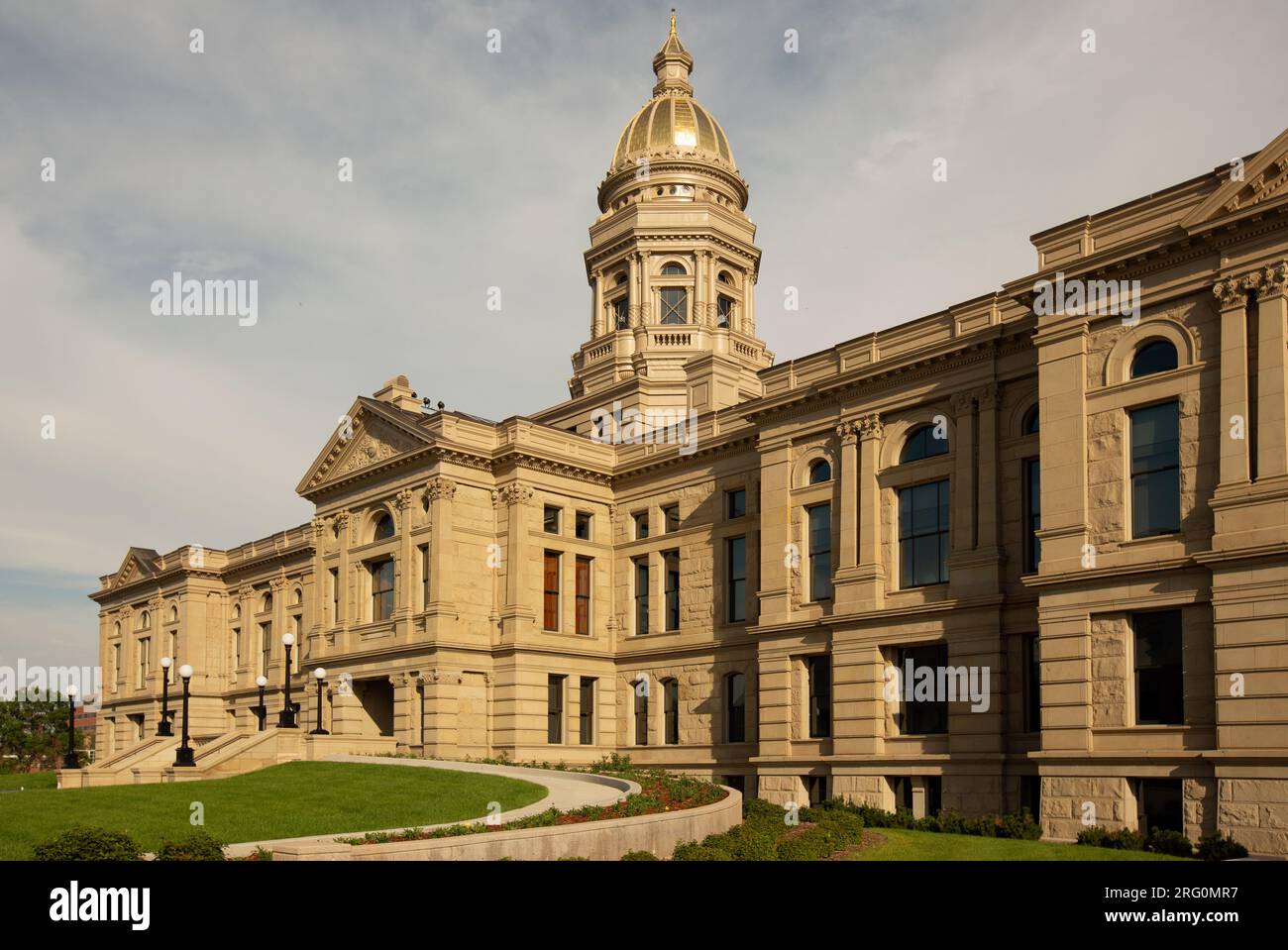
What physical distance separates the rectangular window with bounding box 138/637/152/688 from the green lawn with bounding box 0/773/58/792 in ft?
63.3

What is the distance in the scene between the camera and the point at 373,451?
2149 inches

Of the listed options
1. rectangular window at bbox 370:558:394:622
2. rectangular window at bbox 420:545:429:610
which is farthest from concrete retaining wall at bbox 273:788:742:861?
rectangular window at bbox 370:558:394:622

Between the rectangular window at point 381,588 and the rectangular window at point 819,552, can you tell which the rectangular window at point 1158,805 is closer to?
the rectangular window at point 819,552

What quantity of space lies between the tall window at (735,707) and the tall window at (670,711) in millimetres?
2784

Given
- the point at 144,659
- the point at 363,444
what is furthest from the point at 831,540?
the point at 144,659

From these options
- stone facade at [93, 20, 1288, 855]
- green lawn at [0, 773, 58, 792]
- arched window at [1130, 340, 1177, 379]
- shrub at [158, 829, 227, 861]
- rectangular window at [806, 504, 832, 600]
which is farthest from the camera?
green lawn at [0, 773, 58, 792]

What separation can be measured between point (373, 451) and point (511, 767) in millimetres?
16143

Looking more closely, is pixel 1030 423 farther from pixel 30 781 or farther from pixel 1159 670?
pixel 30 781

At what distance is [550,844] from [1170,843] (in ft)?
46.7

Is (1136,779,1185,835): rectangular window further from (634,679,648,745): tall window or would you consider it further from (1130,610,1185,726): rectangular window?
(634,679,648,745): tall window

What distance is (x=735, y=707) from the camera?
4875 centimetres

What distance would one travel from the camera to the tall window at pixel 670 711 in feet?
168

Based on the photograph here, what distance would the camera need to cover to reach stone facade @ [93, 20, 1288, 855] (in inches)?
1183

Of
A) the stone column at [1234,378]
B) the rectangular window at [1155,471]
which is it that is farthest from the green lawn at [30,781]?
the stone column at [1234,378]
